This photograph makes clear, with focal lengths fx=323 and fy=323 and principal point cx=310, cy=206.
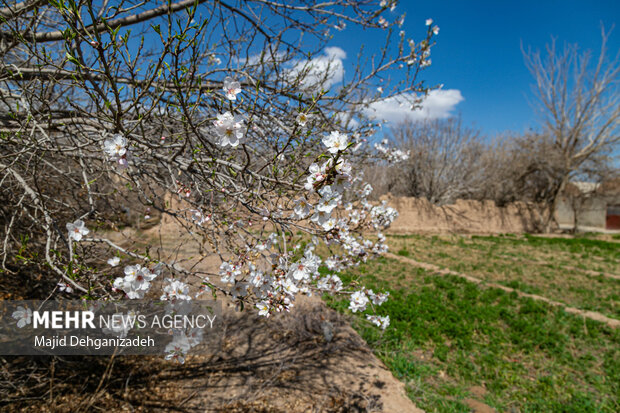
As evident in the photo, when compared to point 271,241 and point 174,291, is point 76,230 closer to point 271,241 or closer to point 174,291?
point 174,291

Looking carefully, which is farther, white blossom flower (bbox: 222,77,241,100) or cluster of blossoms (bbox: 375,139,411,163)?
cluster of blossoms (bbox: 375,139,411,163)

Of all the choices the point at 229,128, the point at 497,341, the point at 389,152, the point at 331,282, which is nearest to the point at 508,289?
the point at 497,341

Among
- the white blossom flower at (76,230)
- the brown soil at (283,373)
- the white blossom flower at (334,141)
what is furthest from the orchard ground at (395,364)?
the white blossom flower at (334,141)

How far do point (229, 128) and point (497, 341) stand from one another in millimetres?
4560

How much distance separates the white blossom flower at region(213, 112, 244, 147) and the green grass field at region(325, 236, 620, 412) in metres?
1.30

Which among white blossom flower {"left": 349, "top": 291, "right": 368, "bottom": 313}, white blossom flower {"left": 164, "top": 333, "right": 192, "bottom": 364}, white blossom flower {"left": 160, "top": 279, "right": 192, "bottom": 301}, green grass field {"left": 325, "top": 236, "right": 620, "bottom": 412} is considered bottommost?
green grass field {"left": 325, "top": 236, "right": 620, "bottom": 412}

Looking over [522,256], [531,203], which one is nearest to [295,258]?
[522,256]

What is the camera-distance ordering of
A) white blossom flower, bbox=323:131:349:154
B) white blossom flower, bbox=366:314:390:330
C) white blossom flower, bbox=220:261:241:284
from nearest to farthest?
white blossom flower, bbox=323:131:349:154 → white blossom flower, bbox=220:261:241:284 → white blossom flower, bbox=366:314:390:330

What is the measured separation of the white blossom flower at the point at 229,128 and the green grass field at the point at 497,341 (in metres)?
1.30

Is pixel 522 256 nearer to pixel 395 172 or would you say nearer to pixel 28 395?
pixel 395 172

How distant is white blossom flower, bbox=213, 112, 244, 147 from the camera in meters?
1.17

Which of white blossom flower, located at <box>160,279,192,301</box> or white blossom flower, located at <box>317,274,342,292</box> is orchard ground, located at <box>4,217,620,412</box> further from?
white blossom flower, located at <box>317,274,342,292</box>

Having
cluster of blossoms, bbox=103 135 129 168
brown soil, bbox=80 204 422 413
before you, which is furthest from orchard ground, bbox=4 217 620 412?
cluster of blossoms, bbox=103 135 129 168

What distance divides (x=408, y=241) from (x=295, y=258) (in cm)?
1010
